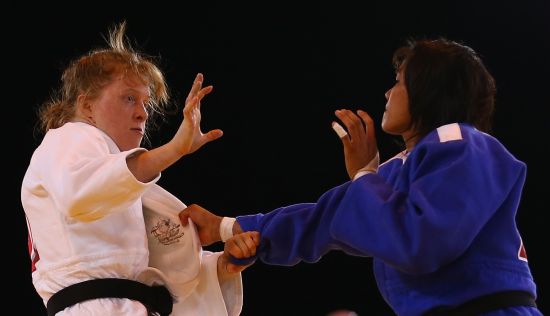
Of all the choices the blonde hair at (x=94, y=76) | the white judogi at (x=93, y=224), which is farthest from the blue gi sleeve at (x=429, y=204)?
the blonde hair at (x=94, y=76)

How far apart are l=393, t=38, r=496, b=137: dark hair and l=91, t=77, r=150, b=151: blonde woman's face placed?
2.55 feet

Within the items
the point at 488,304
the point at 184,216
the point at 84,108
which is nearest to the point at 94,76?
the point at 84,108

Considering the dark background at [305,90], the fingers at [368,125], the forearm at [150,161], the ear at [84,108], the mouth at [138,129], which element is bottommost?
the dark background at [305,90]

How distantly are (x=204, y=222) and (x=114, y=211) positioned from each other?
43 cm

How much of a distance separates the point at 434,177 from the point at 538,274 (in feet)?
11.3

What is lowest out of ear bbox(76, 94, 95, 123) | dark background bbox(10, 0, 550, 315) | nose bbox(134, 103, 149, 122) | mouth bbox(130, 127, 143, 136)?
dark background bbox(10, 0, 550, 315)

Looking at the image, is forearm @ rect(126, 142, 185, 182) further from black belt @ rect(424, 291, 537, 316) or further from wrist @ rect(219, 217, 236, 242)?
black belt @ rect(424, 291, 537, 316)

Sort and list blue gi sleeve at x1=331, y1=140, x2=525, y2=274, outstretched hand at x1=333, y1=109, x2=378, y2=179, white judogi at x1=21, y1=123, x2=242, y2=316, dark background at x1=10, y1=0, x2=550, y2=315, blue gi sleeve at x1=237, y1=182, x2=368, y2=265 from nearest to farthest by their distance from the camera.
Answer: blue gi sleeve at x1=331, y1=140, x2=525, y2=274
white judogi at x1=21, y1=123, x2=242, y2=316
outstretched hand at x1=333, y1=109, x2=378, y2=179
blue gi sleeve at x1=237, y1=182, x2=368, y2=265
dark background at x1=10, y1=0, x2=550, y2=315

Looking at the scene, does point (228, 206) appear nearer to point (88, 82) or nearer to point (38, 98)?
point (38, 98)

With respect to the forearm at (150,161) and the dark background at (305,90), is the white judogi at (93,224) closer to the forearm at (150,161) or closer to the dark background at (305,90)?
the forearm at (150,161)

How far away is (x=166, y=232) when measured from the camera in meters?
2.14

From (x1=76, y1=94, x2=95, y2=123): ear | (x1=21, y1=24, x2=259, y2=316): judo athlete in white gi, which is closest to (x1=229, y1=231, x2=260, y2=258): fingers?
(x1=21, y1=24, x2=259, y2=316): judo athlete in white gi

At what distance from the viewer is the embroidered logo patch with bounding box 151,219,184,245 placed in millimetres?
2135

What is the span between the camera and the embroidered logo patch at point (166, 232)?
2.13 m
